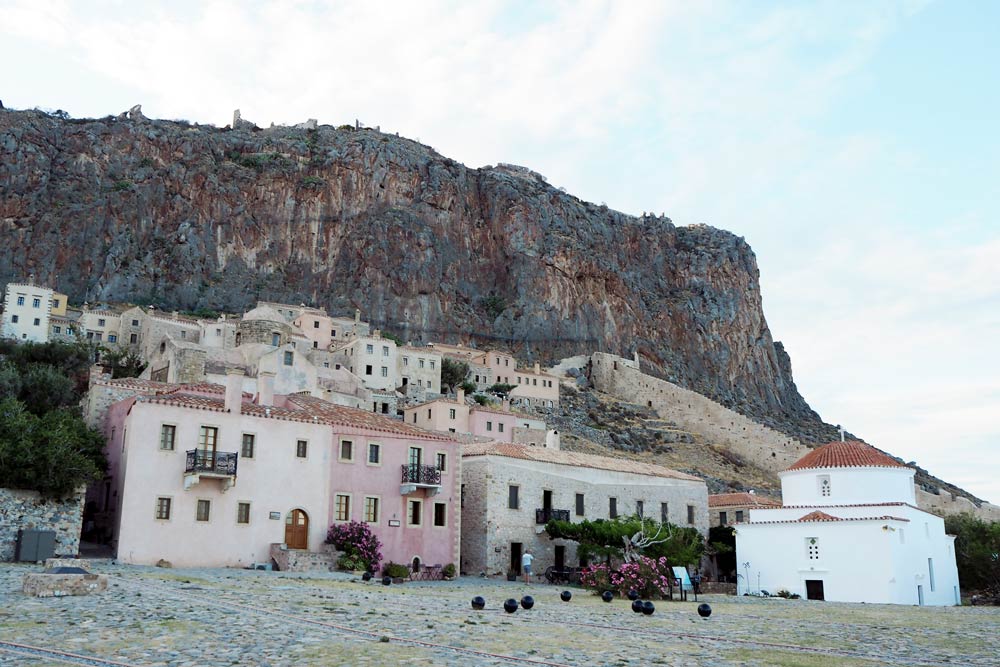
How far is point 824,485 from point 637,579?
17.5 meters

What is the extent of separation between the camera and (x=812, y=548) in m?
42.5

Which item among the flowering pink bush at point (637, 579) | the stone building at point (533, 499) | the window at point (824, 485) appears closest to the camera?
the flowering pink bush at point (637, 579)

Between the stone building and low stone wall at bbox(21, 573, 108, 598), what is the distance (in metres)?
23.3

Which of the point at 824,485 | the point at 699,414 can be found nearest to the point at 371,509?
the point at 824,485

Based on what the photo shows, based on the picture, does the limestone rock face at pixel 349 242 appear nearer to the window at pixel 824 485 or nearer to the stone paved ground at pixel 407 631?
the window at pixel 824 485

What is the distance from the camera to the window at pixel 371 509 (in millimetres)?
37812

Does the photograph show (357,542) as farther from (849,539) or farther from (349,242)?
(349,242)

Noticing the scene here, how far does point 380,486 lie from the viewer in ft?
126

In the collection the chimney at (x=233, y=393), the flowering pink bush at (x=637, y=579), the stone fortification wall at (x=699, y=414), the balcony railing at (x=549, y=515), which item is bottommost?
the flowering pink bush at (x=637, y=579)

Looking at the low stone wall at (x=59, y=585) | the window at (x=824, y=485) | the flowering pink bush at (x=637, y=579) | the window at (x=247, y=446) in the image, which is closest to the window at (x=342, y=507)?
the window at (x=247, y=446)

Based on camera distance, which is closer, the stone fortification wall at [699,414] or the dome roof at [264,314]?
the dome roof at [264,314]

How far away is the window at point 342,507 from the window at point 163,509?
21.7 ft

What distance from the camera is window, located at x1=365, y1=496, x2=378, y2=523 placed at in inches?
1489

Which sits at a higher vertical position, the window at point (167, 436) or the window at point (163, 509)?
the window at point (167, 436)
